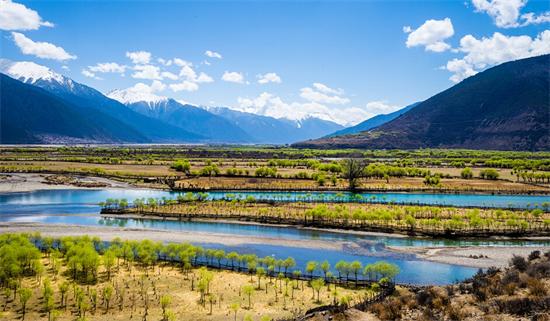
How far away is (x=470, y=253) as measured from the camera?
5550 centimetres

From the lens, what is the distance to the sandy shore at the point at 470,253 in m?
51.4

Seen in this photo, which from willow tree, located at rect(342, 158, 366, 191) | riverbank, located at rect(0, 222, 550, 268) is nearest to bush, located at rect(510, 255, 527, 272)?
riverbank, located at rect(0, 222, 550, 268)

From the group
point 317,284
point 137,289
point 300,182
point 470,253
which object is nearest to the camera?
point 317,284

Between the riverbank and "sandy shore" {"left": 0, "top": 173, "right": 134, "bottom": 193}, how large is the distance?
46344 millimetres

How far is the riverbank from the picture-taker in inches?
2093

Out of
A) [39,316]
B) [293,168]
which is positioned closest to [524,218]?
[39,316]

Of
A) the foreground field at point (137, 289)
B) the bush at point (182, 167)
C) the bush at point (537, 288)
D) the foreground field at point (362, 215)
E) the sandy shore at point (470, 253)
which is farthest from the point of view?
the bush at point (182, 167)

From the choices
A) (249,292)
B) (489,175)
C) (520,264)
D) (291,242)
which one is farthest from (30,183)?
(489,175)

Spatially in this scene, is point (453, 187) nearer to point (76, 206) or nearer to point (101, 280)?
point (76, 206)

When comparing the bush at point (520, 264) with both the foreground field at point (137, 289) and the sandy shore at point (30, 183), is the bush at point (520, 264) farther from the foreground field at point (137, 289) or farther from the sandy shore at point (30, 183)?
the sandy shore at point (30, 183)

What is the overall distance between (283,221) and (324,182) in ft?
163

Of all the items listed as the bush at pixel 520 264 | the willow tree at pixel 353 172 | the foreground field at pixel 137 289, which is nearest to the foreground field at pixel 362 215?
the bush at pixel 520 264

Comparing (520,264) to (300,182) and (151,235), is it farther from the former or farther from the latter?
(300,182)

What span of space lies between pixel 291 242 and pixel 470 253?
23097 mm
